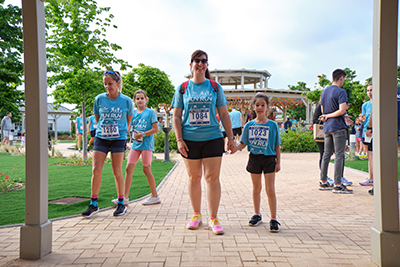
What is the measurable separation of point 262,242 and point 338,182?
10.9ft

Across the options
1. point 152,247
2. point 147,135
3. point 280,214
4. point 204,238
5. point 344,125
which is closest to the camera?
point 152,247

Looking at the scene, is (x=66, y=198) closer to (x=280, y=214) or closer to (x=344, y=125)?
(x=280, y=214)

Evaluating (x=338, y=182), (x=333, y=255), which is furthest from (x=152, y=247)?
(x=338, y=182)

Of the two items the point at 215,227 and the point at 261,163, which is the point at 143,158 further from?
the point at 261,163

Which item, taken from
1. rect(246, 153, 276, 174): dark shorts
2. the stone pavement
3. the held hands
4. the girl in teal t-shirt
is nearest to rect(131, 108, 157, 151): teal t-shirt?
the girl in teal t-shirt

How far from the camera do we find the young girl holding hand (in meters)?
3.53

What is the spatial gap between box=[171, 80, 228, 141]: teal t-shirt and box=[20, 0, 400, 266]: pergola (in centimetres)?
143

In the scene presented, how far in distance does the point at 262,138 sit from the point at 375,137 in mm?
1234

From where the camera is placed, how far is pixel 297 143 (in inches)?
613

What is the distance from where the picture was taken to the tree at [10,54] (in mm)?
5875

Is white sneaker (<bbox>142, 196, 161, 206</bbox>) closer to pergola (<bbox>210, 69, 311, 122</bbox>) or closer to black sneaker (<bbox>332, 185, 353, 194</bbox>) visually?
black sneaker (<bbox>332, 185, 353, 194</bbox>)

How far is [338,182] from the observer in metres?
5.78

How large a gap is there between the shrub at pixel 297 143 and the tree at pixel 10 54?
40.7ft

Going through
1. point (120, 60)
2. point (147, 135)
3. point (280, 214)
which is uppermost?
point (120, 60)
